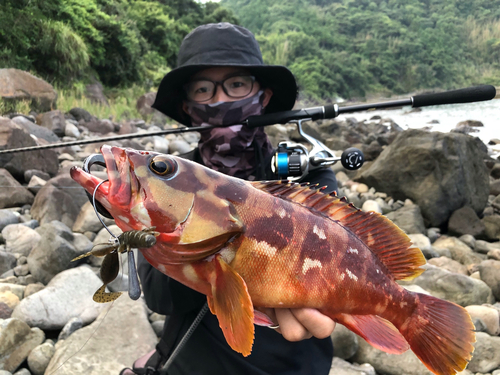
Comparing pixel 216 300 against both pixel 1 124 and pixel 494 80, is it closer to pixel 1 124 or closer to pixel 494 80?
pixel 1 124

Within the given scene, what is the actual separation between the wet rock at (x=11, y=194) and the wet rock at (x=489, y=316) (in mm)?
5555

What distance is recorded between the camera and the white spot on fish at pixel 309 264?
4.17ft

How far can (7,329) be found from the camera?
95.7 inches

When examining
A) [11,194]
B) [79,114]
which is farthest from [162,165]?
[79,114]

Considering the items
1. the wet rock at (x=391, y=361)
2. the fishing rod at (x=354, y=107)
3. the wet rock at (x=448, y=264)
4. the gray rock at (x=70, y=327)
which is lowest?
the wet rock at (x=448, y=264)

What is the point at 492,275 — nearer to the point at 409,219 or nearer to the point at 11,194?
the point at 409,219

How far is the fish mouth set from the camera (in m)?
1.10

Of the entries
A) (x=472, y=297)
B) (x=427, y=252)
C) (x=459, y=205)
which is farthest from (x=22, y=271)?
(x=459, y=205)

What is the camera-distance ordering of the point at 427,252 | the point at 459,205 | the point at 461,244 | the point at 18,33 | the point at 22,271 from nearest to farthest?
the point at 22,271 < the point at 427,252 < the point at 461,244 < the point at 459,205 < the point at 18,33

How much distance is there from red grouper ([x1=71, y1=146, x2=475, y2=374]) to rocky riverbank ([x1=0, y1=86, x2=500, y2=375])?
83 centimetres

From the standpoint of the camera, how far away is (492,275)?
402cm

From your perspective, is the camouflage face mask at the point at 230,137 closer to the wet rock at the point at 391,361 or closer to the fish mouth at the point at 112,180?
the fish mouth at the point at 112,180

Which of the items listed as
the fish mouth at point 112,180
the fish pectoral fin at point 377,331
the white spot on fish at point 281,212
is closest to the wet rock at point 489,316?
the fish pectoral fin at point 377,331

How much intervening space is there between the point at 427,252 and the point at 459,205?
224 centimetres
